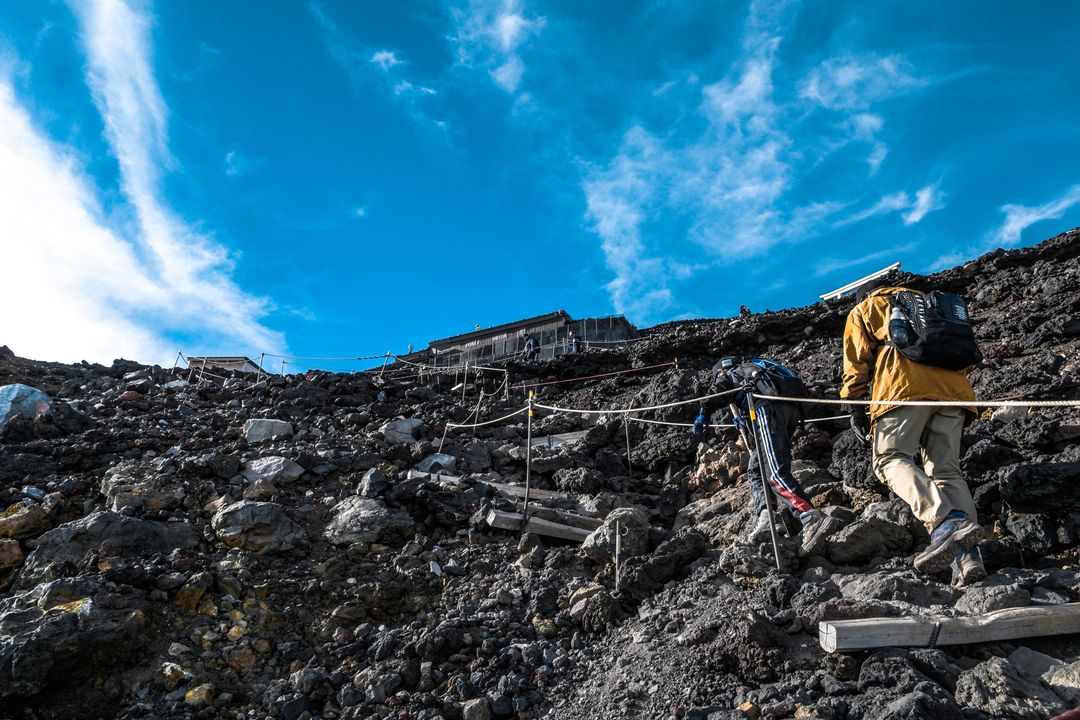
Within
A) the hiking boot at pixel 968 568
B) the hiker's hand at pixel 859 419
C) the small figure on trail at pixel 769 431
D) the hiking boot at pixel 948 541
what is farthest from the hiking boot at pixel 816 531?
the hiking boot at pixel 968 568

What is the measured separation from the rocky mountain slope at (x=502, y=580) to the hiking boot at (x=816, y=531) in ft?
0.26

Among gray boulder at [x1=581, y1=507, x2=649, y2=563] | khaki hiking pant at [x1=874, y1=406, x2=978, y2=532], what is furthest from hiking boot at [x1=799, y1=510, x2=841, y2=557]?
gray boulder at [x1=581, y1=507, x2=649, y2=563]

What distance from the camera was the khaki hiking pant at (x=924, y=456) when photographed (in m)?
4.14

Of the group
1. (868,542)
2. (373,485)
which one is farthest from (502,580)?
(868,542)

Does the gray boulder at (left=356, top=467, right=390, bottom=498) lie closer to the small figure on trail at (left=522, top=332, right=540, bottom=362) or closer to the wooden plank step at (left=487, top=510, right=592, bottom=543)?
the wooden plank step at (left=487, top=510, right=592, bottom=543)

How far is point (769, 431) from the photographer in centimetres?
567

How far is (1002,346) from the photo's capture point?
9.16m

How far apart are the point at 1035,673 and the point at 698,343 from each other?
12642 mm

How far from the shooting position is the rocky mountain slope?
3.50 m

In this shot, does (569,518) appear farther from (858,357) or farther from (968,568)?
(968,568)

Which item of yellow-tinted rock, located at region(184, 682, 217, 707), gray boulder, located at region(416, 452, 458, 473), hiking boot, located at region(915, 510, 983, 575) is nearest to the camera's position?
hiking boot, located at region(915, 510, 983, 575)

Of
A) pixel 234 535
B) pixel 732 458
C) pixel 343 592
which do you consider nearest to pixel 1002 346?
pixel 732 458

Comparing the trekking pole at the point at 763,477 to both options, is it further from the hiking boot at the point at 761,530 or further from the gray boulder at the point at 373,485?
the gray boulder at the point at 373,485

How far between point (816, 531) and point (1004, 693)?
186 centimetres
